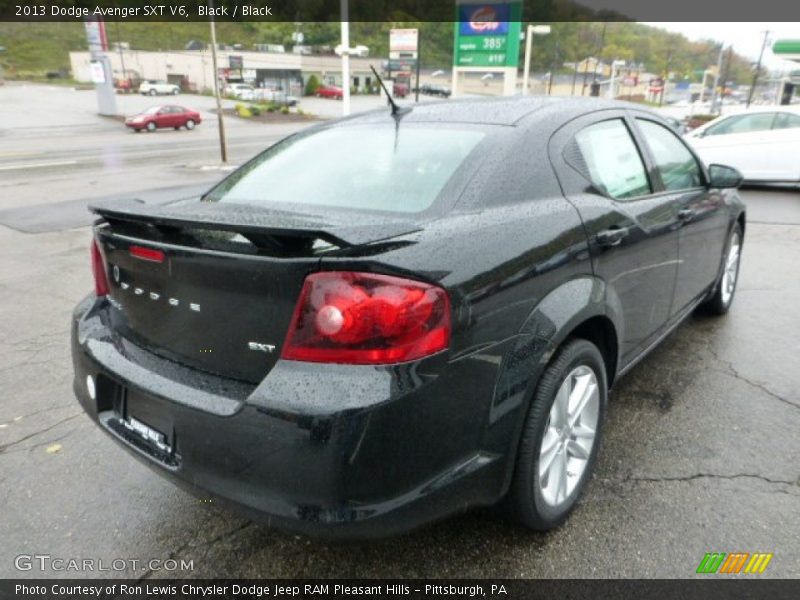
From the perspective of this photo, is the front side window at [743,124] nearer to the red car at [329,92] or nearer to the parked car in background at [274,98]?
the parked car in background at [274,98]

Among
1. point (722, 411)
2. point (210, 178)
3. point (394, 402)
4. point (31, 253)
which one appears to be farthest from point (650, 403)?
point (210, 178)

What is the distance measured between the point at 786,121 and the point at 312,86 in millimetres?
72861

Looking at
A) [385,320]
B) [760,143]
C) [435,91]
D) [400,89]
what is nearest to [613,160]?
[385,320]

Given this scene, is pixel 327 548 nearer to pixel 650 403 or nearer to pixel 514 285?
pixel 514 285

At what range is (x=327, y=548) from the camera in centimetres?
229

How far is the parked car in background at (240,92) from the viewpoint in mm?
61994

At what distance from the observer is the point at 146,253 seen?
2.05 metres

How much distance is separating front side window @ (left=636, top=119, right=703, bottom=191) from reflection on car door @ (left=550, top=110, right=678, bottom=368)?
0.20 m

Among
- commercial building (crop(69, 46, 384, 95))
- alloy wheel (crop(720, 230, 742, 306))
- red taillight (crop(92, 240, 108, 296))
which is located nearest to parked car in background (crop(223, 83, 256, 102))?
commercial building (crop(69, 46, 384, 95))

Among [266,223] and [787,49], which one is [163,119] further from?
[266,223]

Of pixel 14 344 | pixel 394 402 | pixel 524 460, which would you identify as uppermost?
pixel 394 402

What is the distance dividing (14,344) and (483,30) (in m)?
33.1

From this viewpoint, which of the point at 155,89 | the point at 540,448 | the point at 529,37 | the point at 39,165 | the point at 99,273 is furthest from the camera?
the point at 155,89
